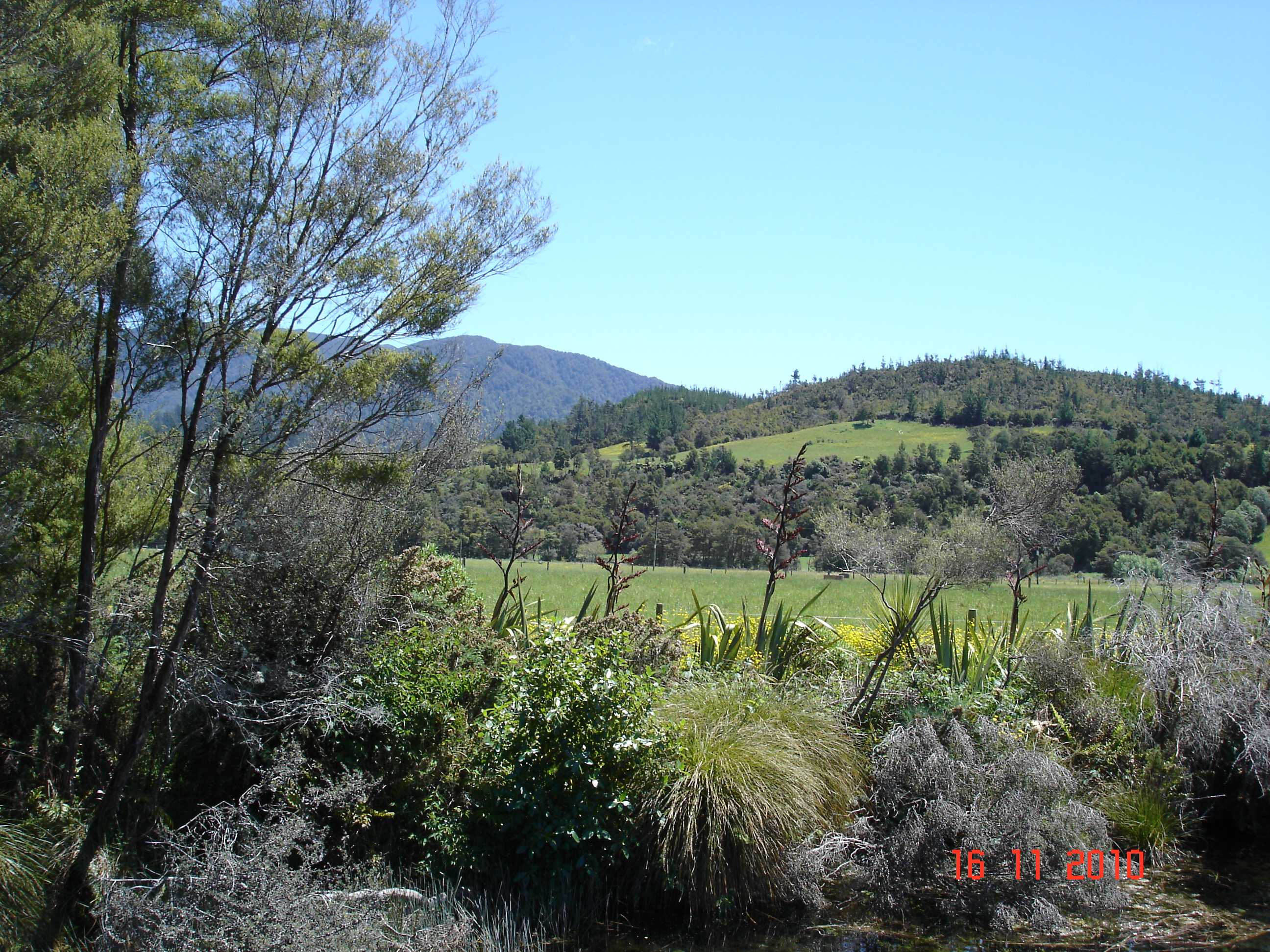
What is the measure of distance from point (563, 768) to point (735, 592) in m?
16.7

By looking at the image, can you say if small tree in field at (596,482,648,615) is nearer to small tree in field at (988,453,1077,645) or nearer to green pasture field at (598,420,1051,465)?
small tree in field at (988,453,1077,645)

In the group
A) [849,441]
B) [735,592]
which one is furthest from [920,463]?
[735,592]

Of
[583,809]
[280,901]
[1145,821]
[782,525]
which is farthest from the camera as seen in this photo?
[782,525]

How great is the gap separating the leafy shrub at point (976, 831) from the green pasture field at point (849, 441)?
50.6 m

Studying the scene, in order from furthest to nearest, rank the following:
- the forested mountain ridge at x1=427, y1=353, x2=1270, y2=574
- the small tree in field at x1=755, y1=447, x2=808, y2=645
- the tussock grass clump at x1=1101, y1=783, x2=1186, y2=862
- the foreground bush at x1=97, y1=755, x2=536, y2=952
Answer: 1. the forested mountain ridge at x1=427, y1=353, x2=1270, y2=574
2. the small tree in field at x1=755, y1=447, x2=808, y2=645
3. the tussock grass clump at x1=1101, y1=783, x2=1186, y2=862
4. the foreground bush at x1=97, y1=755, x2=536, y2=952

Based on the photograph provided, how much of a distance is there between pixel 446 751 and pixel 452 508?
7.29m

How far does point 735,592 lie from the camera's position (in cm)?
2167

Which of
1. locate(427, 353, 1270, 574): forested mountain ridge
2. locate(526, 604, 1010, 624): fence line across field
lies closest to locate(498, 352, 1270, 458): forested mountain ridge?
locate(427, 353, 1270, 574): forested mountain ridge

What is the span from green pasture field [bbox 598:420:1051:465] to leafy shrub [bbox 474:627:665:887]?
51794mm

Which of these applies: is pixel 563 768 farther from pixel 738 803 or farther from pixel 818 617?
pixel 818 617

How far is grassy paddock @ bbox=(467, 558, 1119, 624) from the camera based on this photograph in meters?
15.3

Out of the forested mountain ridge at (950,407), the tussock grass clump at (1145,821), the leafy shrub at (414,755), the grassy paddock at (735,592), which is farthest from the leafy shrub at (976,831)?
the forested mountain ridge at (950,407)

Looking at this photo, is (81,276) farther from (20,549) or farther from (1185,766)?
(1185,766)

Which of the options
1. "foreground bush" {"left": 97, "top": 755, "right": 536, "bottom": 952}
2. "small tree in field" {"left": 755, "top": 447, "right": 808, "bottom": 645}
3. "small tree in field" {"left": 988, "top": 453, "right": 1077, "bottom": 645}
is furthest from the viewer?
"small tree in field" {"left": 988, "top": 453, "right": 1077, "bottom": 645}
